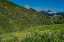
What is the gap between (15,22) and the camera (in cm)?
4128

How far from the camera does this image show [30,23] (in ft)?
150

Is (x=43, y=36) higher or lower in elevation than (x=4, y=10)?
lower

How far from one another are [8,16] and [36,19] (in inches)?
349

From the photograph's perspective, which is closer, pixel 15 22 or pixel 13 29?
pixel 13 29

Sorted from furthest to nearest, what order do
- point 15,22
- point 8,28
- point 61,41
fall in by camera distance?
point 15,22 → point 8,28 → point 61,41

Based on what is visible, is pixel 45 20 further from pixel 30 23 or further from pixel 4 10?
pixel 4 10

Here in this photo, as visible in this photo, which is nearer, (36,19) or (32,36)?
(32,36)

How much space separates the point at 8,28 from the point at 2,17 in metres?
3.04

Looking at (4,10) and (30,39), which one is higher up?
(4,10)

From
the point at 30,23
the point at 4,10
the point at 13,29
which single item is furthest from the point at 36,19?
the point at 13,29

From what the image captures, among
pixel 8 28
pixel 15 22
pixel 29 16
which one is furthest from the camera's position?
pixel 29 16

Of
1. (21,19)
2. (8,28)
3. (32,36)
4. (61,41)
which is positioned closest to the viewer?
(61,41)

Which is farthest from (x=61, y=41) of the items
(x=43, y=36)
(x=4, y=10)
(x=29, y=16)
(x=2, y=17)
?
(x=29, y=16)

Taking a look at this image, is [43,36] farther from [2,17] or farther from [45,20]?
[45,20]
